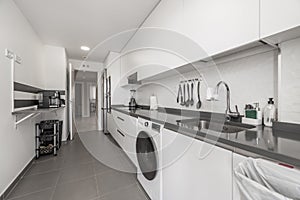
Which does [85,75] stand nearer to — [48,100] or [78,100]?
[48,100]

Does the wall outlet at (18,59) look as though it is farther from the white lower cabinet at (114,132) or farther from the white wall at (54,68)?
the white lower cabinet at (114,132)

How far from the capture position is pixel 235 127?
44.4 inches

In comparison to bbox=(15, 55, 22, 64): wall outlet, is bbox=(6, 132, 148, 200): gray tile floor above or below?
below

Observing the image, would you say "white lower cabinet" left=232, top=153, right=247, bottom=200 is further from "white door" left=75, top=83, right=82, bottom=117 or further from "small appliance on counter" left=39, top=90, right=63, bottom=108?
"white door" left=75, top=83, right=82, bottom=117

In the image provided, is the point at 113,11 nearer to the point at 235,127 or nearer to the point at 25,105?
the point at 25,105

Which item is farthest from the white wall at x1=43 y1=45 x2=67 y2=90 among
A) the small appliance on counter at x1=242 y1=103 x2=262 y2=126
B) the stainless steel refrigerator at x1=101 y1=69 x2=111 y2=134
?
the small appliance on counter at x1=242 y1=103 x2=262 y2=126

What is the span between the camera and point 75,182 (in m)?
1.79

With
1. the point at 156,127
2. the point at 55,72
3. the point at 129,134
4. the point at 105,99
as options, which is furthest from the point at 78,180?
the point at 105,99

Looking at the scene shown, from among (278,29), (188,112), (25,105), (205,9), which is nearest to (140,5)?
(205,9)

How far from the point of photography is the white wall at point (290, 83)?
0.85m

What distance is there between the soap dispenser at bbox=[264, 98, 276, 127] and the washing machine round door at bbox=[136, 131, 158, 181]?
2.92ft

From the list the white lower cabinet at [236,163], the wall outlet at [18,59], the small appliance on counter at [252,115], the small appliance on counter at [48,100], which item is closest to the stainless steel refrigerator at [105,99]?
the small appliance on counter at [48,100]

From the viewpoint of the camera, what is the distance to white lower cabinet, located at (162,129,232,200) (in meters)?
0.70

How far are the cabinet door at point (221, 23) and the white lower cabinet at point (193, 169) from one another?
0.66 metres
